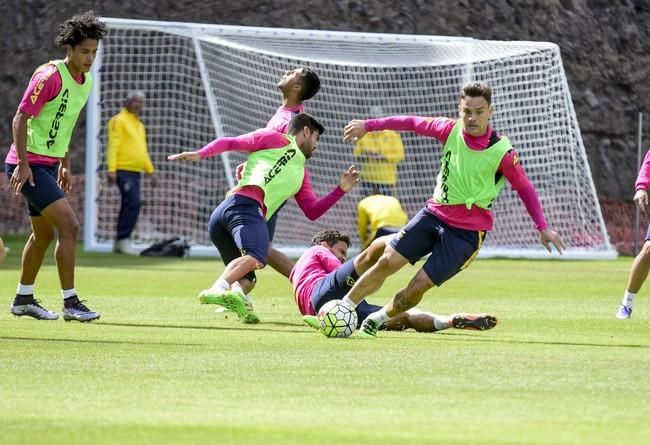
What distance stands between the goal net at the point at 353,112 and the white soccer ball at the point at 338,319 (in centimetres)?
1208

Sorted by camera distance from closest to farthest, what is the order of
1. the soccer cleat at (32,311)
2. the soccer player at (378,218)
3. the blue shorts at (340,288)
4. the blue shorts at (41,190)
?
the blue shorts at (340,288) < the blue shorts at (41,190) < the soccer cleat at (32,311) < the soccer player at (378,218)

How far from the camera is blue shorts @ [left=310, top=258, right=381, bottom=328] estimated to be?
10945mm

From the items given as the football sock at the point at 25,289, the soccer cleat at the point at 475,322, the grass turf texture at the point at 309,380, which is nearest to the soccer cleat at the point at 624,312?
the grass turf texture at the point at 309,380

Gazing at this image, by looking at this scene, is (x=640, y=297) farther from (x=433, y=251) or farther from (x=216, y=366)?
(x=216, y=366)

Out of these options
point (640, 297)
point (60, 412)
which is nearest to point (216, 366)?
point (60, 412)

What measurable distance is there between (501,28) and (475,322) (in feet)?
67.1

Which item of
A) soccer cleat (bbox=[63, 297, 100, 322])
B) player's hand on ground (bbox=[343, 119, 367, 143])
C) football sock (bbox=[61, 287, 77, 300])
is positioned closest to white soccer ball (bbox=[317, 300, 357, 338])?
player's hand on ground (bbox=[343, 119, 367, 143])

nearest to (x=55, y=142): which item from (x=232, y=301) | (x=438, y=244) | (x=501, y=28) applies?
(x=232, y=301)

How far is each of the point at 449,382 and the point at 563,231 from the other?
1690 centimetres

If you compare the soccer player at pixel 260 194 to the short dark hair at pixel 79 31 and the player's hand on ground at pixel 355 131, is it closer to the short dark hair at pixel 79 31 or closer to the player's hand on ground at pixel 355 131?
the short dark hair at pixel 79 31

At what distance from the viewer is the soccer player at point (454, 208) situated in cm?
1043

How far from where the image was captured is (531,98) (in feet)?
79.0

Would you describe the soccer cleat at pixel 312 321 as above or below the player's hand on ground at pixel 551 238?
below

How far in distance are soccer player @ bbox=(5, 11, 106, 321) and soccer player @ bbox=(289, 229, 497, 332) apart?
1.59 meters
